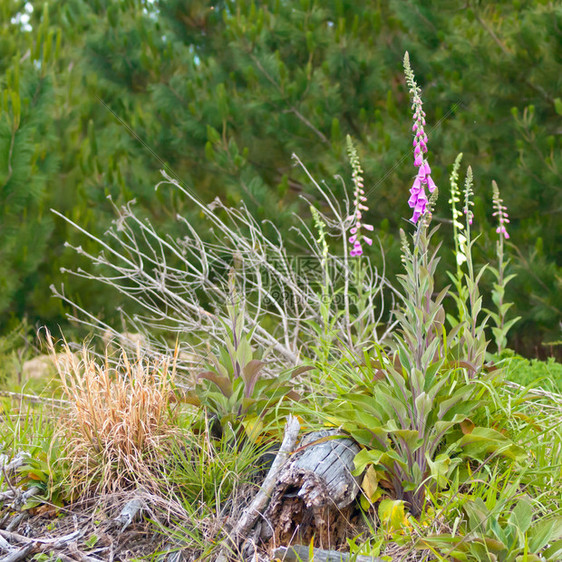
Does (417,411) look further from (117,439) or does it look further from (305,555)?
(117,439)

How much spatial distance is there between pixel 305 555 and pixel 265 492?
315 mm

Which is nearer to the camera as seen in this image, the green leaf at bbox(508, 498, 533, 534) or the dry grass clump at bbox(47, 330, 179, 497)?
the green leaf at bbox(508, 498, 533, 534)

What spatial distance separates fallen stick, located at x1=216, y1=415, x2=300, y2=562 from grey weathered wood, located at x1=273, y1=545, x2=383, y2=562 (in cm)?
22

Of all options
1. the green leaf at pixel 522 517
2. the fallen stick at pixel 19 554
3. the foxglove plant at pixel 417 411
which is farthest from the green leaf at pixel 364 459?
the fallen stick at pixel 19 554

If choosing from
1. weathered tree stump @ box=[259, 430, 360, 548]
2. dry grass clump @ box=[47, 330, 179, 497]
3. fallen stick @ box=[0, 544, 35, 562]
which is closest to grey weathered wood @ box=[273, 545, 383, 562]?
weathered tree stump @ box=[259, 430, 360, 548]

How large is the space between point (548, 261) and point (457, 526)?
408cm

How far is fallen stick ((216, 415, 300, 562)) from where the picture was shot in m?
2.44

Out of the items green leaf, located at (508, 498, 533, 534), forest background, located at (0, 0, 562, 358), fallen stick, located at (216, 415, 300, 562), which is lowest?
green leaf, located at (508, 498, 533, 534)

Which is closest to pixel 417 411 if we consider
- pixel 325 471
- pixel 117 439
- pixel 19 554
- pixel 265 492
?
pixel 325 471

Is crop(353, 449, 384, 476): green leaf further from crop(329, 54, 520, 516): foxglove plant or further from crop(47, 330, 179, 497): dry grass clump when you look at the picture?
crop(47, 330, 179, 497): dry grass clump

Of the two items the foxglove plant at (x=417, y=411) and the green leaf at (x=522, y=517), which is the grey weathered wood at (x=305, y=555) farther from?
the green leaf at (x=522, y=517)

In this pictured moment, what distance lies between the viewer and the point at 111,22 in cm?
739

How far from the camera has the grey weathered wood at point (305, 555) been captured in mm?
2192

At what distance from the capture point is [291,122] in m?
6.28
